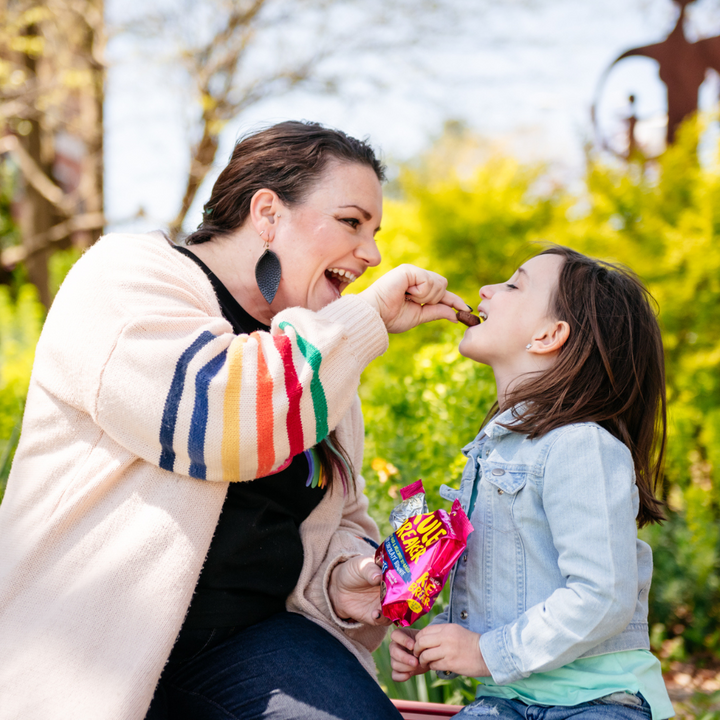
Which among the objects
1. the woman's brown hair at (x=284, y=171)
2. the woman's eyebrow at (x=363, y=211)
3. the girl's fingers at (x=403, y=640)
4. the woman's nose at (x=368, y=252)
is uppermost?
the woman's brown hair at (x=284, y=171)

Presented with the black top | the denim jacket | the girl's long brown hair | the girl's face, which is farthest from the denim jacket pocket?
the black top

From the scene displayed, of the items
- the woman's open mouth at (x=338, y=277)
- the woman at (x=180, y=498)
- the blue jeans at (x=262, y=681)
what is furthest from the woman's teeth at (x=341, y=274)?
the blue jeans at (x=262, y=681)

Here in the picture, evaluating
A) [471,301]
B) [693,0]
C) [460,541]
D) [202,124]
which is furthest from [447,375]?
[202,124]

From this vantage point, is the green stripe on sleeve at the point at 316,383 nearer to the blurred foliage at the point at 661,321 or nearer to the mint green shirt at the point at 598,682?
the mint green shirt at the point at 598,682

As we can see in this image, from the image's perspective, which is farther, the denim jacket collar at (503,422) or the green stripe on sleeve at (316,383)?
the denim jacket collar at (503,422)

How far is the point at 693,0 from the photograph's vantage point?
5707mm

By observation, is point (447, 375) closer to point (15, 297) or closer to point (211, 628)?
point (211, 628)

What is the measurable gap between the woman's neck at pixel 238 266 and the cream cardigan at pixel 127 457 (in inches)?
13.1

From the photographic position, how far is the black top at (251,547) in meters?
1.60

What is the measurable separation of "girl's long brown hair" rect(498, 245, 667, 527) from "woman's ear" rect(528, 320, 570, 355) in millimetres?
23

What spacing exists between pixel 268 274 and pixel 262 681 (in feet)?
3.43

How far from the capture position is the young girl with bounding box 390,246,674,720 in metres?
1.42

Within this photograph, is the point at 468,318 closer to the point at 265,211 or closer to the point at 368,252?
the point at 368,252

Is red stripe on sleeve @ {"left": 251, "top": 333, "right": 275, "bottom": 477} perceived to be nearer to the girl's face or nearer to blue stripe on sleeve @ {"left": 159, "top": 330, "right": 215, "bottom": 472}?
blue stripe on sleeve @ {"left": 159, "top": 330, "right": 215, "bottom": 472}
